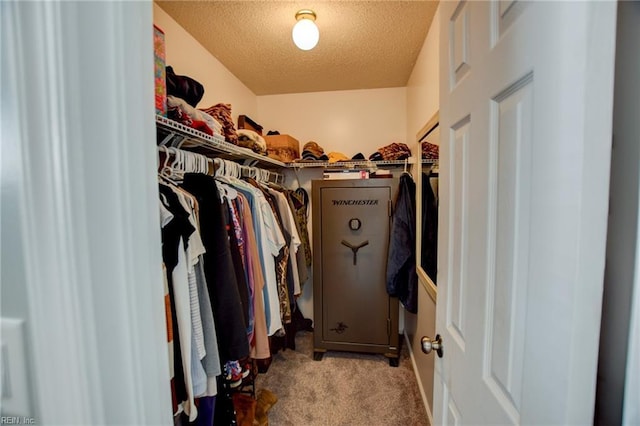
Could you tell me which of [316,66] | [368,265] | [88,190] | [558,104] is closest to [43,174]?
[88,190]

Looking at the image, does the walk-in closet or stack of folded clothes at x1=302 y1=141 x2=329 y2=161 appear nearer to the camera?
the walk-in closet

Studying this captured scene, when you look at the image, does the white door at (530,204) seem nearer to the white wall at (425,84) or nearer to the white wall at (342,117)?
the white wall at (425,84)

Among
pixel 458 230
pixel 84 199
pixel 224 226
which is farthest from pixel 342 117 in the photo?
pixel 84 199

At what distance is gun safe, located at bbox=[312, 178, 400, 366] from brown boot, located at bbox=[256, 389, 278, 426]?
56 cm

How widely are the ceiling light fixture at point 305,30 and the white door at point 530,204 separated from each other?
3.43 feet

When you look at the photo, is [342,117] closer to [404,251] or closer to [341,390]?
[404,251]

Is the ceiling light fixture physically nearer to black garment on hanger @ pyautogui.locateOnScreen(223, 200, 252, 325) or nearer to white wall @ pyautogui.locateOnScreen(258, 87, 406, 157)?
black garment on hanger @ pyautogui.locateOnScreen(223, 200, 252, 325)

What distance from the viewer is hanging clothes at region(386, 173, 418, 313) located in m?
2.06

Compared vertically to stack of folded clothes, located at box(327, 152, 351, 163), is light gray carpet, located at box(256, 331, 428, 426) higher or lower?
lower

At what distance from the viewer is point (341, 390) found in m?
1.96

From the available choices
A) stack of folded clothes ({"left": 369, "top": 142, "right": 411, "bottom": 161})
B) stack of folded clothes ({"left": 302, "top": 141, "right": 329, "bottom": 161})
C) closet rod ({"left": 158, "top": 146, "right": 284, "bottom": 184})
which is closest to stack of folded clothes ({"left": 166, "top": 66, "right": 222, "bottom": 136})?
closet rod ({"left": 158, "top": 146, "right": 284, "bottom": 184})

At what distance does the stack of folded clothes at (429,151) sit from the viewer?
5.37ft

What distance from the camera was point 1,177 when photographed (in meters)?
0.33

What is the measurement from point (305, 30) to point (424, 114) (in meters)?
0.97
